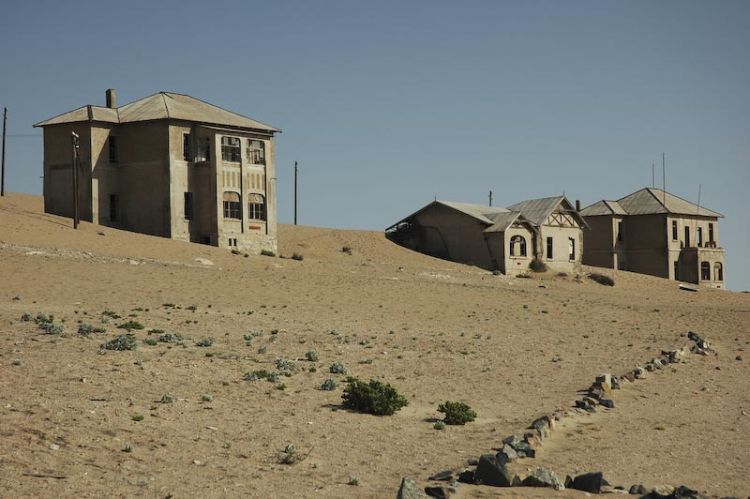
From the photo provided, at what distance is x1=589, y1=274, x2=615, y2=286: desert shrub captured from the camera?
6184cm

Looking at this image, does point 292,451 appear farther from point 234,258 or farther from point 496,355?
point 234,258

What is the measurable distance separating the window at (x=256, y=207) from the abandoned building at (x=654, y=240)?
30.9 metres

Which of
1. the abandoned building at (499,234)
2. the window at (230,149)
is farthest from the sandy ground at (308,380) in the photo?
the abandoned building at (499,234)

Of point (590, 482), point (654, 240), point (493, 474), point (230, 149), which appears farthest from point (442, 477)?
point (654, 240)

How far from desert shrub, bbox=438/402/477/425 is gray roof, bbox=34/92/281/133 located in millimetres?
37372

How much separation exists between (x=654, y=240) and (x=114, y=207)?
42.0 metres

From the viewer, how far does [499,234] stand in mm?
60938

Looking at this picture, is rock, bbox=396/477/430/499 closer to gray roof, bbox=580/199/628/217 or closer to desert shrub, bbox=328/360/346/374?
desert shrub, bbox=328/360/346/374

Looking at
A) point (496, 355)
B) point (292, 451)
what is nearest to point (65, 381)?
point (292, 451)

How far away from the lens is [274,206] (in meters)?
55.5

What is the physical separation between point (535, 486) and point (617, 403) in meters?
8.09

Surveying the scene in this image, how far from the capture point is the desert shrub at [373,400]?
17.5 m

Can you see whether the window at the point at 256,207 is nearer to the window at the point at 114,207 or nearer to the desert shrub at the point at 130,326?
the window at the point at 114,207

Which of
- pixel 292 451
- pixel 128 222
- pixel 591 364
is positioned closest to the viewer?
pixel 292 451
